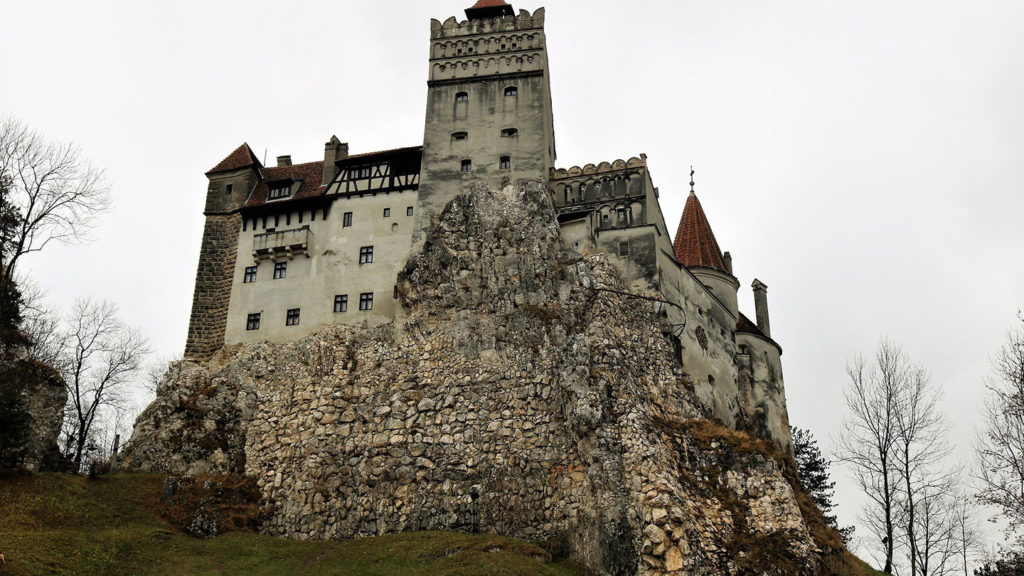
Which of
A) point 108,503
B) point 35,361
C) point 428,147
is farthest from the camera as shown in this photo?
point 428,147

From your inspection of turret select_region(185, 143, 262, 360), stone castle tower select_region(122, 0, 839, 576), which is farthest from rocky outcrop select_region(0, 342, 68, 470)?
turret select_region(185, 143, 262, 360)

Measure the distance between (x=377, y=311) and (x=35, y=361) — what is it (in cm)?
1765

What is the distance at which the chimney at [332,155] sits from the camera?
57.4 meters

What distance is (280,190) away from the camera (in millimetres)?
57312

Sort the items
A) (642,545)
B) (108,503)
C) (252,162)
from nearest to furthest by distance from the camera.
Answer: (642,545) → (108,503) → (252,162)

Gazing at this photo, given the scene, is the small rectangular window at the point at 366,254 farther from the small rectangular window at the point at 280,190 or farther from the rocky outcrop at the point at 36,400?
the rocky outcrop at the point at 36,400

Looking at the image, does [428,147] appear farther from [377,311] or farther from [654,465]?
[654,465]

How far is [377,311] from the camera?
51031 millimetres

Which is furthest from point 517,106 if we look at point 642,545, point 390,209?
point 642,545

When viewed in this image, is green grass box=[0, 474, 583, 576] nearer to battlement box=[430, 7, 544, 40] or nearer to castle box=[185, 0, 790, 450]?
castle box=[185, 0, 790, 450]

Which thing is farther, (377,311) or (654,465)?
(377,311)

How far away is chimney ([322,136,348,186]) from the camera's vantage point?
57.4m

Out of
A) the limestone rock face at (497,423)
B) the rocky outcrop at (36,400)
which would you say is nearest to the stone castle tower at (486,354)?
the limestone rock face at (497,423)

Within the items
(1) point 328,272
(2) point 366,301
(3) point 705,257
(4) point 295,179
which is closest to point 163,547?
(2) point 366,301
